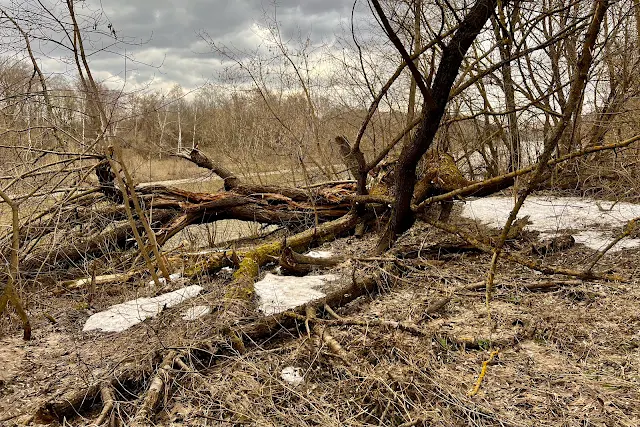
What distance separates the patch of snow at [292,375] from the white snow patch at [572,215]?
4.05 meters

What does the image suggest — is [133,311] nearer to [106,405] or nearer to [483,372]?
[106,405]

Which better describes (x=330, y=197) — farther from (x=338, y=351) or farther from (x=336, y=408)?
(x=336, y=408)

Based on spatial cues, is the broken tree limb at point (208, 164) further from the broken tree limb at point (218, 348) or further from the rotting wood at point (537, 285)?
the rotting wood at point (537, 285)

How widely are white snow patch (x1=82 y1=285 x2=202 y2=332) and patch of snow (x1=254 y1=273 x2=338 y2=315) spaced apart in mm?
770

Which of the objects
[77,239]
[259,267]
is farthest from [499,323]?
[77,239]

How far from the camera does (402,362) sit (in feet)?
10.8

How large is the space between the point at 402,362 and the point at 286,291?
1.83 metres

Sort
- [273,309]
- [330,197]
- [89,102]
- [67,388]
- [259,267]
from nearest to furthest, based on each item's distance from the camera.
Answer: [67,388]
[273,309]
[89,102]
[259,267]
[330,197]

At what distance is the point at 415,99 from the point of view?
9305mm

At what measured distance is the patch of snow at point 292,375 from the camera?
10.4 feet

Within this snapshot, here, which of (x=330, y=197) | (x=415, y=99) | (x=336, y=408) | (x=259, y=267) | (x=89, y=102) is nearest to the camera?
(x=336, y=408)

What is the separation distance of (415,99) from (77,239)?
6503mm

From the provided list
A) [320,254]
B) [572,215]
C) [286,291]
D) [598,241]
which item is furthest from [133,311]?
[572,215]

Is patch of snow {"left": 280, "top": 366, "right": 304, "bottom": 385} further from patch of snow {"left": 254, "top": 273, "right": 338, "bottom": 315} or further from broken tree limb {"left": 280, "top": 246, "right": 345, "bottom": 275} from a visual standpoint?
broken tree limb {"left": 280, "top": 246, "right": 345, "bottom": 275}
